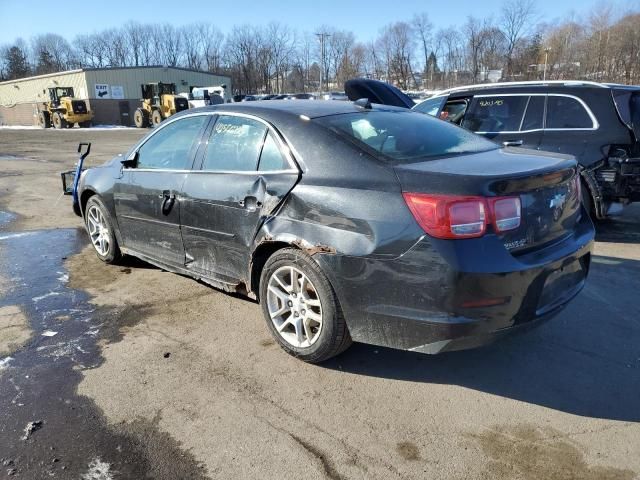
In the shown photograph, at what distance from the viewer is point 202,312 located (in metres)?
4.18

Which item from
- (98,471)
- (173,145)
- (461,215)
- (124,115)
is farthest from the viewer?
(124,115)

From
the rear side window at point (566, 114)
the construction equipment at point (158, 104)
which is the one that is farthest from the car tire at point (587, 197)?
the construction equipment at point (158, 104)

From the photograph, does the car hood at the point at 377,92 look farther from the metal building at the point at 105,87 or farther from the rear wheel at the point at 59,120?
the metal building at the point at 105,87

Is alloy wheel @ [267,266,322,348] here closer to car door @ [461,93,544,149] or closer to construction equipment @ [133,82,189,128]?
car door @ [461,93,544,149]

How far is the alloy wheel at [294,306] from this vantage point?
3.19 metres

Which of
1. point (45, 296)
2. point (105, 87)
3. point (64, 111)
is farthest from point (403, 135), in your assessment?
point (105, 87)

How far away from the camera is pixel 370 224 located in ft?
9.16

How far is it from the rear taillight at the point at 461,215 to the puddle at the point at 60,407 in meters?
1.64

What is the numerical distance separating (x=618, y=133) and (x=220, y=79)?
61135mm

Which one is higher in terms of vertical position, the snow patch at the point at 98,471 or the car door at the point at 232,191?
the car door at the point at 232,191

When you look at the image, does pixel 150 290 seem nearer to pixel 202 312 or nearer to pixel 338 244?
pixel 202 312

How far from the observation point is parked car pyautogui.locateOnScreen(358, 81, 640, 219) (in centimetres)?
572

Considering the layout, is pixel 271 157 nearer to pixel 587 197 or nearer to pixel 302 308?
pixel 302 308

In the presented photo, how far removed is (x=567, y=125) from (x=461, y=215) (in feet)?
14.3
